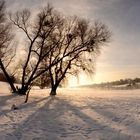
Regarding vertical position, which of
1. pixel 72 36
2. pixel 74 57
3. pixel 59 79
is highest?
pixel 72 36

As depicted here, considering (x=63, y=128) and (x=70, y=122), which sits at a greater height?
(x=70, y=122)

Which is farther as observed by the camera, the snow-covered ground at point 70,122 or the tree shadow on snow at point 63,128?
the snow-covered ground at point 70,122

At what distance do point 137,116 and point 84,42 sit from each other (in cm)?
1760

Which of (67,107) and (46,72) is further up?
(46,72)

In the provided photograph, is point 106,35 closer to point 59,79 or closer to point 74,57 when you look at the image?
point 74,57

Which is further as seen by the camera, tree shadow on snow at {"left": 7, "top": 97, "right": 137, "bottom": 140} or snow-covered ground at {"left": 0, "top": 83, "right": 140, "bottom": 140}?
snow-covered ground at {"left": 0, "top": 83, "right": 140, "bottom": 140}

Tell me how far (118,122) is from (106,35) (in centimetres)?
1962

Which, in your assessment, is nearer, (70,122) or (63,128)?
(63,128)

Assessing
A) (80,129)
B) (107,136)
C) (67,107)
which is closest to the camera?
(107,136)

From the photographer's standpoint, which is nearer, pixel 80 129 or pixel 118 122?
pixel 80 129

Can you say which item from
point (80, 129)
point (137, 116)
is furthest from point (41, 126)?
point (137, 116)

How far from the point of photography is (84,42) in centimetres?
3550

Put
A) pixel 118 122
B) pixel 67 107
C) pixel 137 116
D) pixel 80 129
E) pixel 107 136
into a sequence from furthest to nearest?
pixel 67 107, pixel 137 116, pixel 118 122, pixel 80 129, pixel 107 136

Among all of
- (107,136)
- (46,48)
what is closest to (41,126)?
(107,136)
